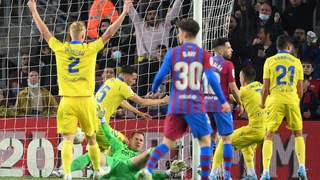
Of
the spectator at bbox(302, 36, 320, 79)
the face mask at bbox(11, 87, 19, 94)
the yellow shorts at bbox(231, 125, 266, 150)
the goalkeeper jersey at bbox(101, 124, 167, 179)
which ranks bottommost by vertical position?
the goalkeeper jersey at bbox(101, 124, 167, 179)

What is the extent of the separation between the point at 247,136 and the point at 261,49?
3.00 m

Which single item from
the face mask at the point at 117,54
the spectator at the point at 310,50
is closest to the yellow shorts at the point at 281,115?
the spectator at the point at 310,50

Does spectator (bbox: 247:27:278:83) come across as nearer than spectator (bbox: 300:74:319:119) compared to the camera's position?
No

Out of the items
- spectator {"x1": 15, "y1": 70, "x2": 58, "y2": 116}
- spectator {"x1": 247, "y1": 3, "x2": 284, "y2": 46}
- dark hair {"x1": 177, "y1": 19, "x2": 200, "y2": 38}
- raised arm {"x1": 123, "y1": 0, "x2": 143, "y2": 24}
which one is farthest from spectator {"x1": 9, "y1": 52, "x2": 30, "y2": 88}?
dark hair {"x1": 177, "y1": 19, "x2": 200, "y2": 38}

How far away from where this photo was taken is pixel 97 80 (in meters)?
15.9

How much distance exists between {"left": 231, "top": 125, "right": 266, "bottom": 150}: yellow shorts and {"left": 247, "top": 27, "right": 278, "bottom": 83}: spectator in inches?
99.3

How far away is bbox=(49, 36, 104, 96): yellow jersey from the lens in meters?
11.5

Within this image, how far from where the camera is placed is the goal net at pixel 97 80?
48.6ft

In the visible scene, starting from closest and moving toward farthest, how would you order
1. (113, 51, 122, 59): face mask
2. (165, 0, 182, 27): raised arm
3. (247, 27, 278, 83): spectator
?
(165, 0, 182, 27): raised arm → (113, 51, 122, 59): face mask → (247, 27, 278, 83): spectator

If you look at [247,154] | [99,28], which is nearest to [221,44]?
[247,154]

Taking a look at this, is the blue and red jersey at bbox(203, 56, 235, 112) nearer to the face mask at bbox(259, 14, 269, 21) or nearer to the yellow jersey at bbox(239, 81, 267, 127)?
the yellow jersey at bbox(239, 81, 267, 127)

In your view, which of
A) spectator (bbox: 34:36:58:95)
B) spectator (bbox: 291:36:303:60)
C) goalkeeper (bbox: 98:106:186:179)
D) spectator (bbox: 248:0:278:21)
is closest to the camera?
goalkeeper (bbox: 98:106:186:179)

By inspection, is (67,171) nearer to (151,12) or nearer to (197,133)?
(197,133)

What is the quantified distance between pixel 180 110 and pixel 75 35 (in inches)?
79.6
